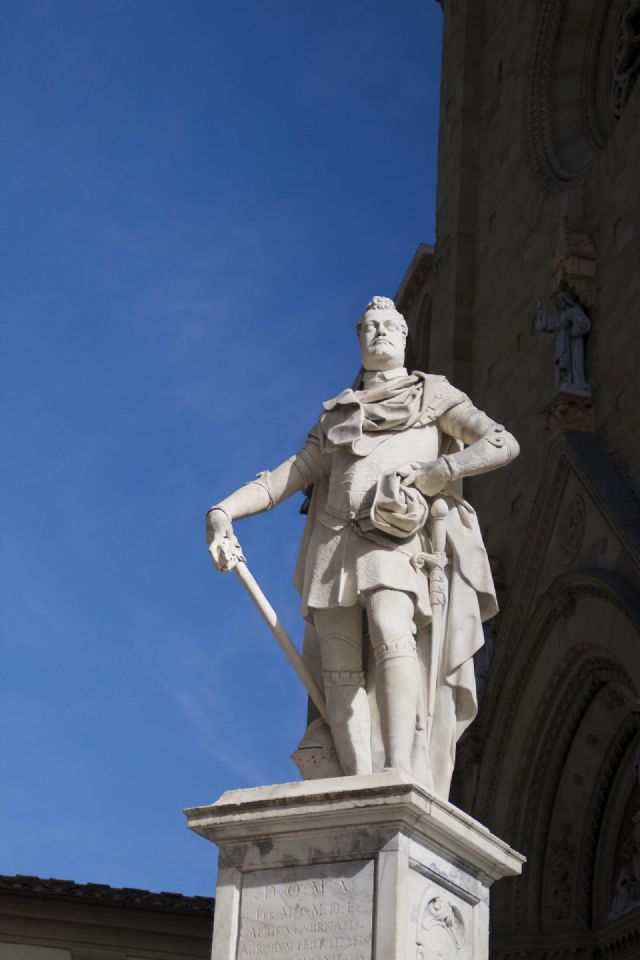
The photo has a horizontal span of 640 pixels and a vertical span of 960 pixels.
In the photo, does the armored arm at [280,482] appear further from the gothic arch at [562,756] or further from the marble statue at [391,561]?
the gothic arch at [562,756]

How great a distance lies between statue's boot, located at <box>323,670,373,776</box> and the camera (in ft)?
24.2

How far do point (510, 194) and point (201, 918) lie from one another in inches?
436

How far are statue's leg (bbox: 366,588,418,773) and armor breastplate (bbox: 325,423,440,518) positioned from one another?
498mm

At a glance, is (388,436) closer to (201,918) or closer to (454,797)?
(454,797)

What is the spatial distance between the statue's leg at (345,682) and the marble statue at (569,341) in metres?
8.99

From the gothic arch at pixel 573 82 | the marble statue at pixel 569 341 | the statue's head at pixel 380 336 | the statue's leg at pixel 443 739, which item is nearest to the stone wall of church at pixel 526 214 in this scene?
the gothic arch at pixel 573 82

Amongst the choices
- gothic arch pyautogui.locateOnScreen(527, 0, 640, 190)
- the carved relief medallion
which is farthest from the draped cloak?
gothic arch pyautogui.locateOnScreen(527, 0, 640, 190)

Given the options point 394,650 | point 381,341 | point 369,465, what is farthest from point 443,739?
point 381,341

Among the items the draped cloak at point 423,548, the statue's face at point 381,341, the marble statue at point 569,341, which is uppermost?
the marble statue at point 569,341

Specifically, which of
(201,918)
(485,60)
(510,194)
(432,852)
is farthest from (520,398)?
(432,852)

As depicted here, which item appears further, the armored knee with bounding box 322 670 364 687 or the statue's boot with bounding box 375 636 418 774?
the armored knee with bounding box 322 670 364 687

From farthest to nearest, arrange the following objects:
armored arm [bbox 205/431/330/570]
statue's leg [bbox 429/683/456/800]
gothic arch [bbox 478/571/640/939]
A: gothic arch [bbox 478/571/640/939] → armored arm [bbox 205/431/330/570] → statue's leg [bbox 429/683/456/800]

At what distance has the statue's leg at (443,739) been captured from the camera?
296 inches

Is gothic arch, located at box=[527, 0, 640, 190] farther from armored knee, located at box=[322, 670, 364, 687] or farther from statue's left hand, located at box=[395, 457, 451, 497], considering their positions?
armored knee, located at box=[322, 670, 364, 687]
